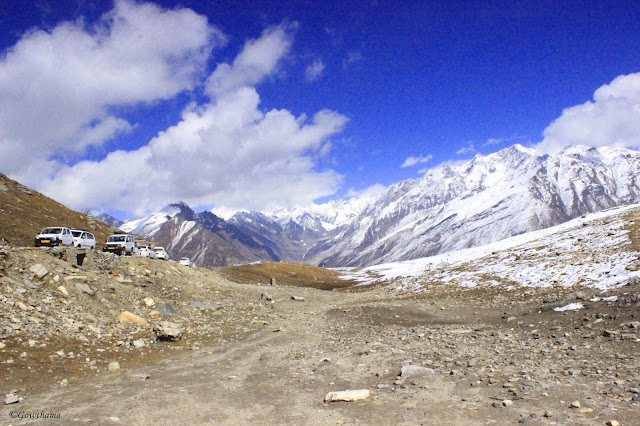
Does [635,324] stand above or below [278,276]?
below

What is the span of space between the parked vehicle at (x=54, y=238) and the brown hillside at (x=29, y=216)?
323 inches

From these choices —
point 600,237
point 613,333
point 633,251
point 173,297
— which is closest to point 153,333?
point 173,297

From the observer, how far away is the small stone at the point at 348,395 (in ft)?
31.8

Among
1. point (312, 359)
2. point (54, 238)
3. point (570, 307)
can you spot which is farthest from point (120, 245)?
point (570, 307)

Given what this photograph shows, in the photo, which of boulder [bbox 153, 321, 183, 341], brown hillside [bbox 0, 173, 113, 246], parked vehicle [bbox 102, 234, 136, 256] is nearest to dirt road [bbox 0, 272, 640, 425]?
boulder [bbox 153, 321, 183, 341]

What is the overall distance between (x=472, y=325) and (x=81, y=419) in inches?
693

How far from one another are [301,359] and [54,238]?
2934 centimetres

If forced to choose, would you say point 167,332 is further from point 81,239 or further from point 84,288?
point 81,239

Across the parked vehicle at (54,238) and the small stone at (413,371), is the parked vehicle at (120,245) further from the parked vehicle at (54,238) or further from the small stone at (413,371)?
the small stone at (413,371)

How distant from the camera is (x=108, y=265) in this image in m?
27.4

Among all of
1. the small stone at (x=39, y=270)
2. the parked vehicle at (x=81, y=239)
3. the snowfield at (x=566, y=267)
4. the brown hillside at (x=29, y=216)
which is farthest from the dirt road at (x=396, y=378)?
the brown hillside at (x=29, y=216)

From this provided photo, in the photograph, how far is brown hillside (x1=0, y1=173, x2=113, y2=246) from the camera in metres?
41.0

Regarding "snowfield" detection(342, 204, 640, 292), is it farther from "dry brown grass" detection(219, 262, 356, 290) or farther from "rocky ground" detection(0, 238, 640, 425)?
"dry brown grass" detection(219, 262, 356, 290)

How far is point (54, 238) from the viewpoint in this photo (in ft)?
106
